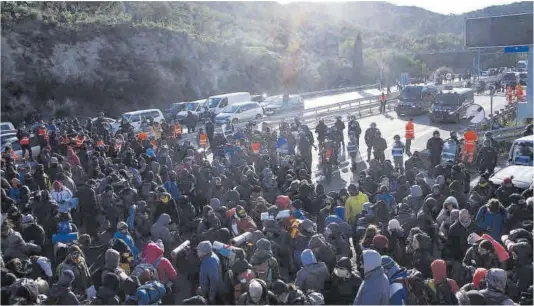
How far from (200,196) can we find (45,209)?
11.5ft

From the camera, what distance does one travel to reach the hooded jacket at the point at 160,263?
7.43 metres

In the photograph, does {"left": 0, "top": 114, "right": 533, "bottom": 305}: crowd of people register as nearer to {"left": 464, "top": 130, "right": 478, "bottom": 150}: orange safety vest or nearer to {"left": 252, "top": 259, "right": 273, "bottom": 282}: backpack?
{"left": 252, "top": 259, "right": 273, "bottom": 282}: backpack

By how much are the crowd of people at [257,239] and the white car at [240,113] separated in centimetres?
1482

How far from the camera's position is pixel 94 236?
38.1 feet

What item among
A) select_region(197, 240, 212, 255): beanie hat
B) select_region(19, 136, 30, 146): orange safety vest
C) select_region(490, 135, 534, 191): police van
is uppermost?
select_region(19, 136, 30, 146): orange safety vest

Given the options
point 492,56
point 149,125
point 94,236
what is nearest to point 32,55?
point 149,125

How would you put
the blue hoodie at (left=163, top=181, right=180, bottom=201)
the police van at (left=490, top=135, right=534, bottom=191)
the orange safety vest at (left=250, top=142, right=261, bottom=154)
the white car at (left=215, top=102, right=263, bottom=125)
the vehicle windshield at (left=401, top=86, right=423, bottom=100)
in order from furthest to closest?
the vehicle windshield at (left=401, top=86, right=423, bottom=100) < the white car at (left=215, top=102, right=263, bottom=125) < the orange safety vest at (left=250, top=142, right=261, bottom=154) < the police van at (left=490, top=135, right=534, bottom=191) < the blue hoodie at (left=163, top=181, right=180, bottom=201)

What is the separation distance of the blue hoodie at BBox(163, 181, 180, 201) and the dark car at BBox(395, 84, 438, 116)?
2156 cm

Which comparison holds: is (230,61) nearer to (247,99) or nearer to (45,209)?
(247,99)

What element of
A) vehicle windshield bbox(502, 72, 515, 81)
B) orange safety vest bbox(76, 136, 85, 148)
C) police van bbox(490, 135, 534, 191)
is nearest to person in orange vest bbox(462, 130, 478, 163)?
police van bbox(490, 135, 534, 191)

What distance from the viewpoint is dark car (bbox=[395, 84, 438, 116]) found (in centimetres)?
3092

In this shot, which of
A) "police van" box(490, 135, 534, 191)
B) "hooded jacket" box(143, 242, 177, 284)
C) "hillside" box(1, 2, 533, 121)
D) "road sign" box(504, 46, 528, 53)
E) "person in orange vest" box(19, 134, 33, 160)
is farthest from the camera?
"hillside" box(1, 2, 533, 121)

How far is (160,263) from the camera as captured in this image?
7.44 meters

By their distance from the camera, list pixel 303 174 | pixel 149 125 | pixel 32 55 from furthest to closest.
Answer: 1. pixel 32 55
2. pixel 149 125
3. pixel 303 174
